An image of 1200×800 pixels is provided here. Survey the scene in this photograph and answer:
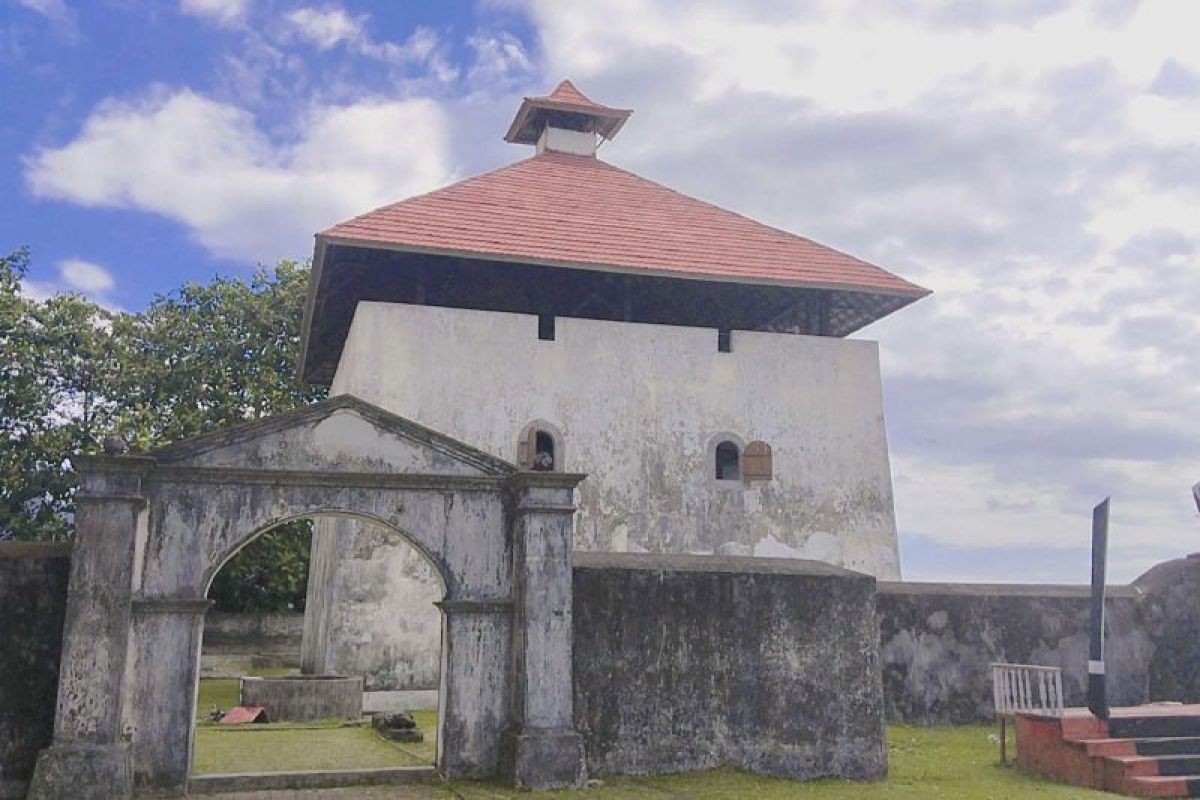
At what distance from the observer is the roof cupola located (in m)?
21.1

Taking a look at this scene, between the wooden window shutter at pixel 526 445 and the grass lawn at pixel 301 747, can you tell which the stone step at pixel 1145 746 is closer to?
the grass lawn at pixel 301 747

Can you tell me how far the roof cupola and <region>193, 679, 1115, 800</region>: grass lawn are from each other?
12.6 m

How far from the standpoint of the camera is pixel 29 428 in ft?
75.5

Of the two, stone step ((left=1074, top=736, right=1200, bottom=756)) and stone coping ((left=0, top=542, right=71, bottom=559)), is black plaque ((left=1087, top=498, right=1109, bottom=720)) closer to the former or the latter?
stone step ((left=1074, top=736, right=1200, bottom=756))

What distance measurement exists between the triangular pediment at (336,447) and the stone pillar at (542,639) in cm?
52

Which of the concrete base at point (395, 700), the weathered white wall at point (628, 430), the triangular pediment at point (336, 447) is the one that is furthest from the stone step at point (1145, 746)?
the concrete base at point (395, 700)

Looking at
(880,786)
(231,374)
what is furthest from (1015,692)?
(231,374)

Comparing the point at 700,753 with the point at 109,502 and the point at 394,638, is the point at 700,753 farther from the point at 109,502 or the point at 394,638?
the point at 394,638

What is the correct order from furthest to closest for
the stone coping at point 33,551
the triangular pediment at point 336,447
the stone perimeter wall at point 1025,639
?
the stone perimeter wall at point 1025,639 → the triangular pediment at point 336,447 → the stone coping at point 33,551

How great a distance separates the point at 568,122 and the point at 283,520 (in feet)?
48.1

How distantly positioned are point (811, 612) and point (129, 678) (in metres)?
5.58

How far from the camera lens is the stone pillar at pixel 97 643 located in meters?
7.66

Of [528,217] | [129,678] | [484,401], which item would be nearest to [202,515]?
[129,678]

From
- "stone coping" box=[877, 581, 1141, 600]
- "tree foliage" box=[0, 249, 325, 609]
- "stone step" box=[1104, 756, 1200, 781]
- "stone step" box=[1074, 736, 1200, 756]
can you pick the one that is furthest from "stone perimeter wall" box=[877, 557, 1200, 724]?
"tree foliage" box=[0, 249, 325, 609]
